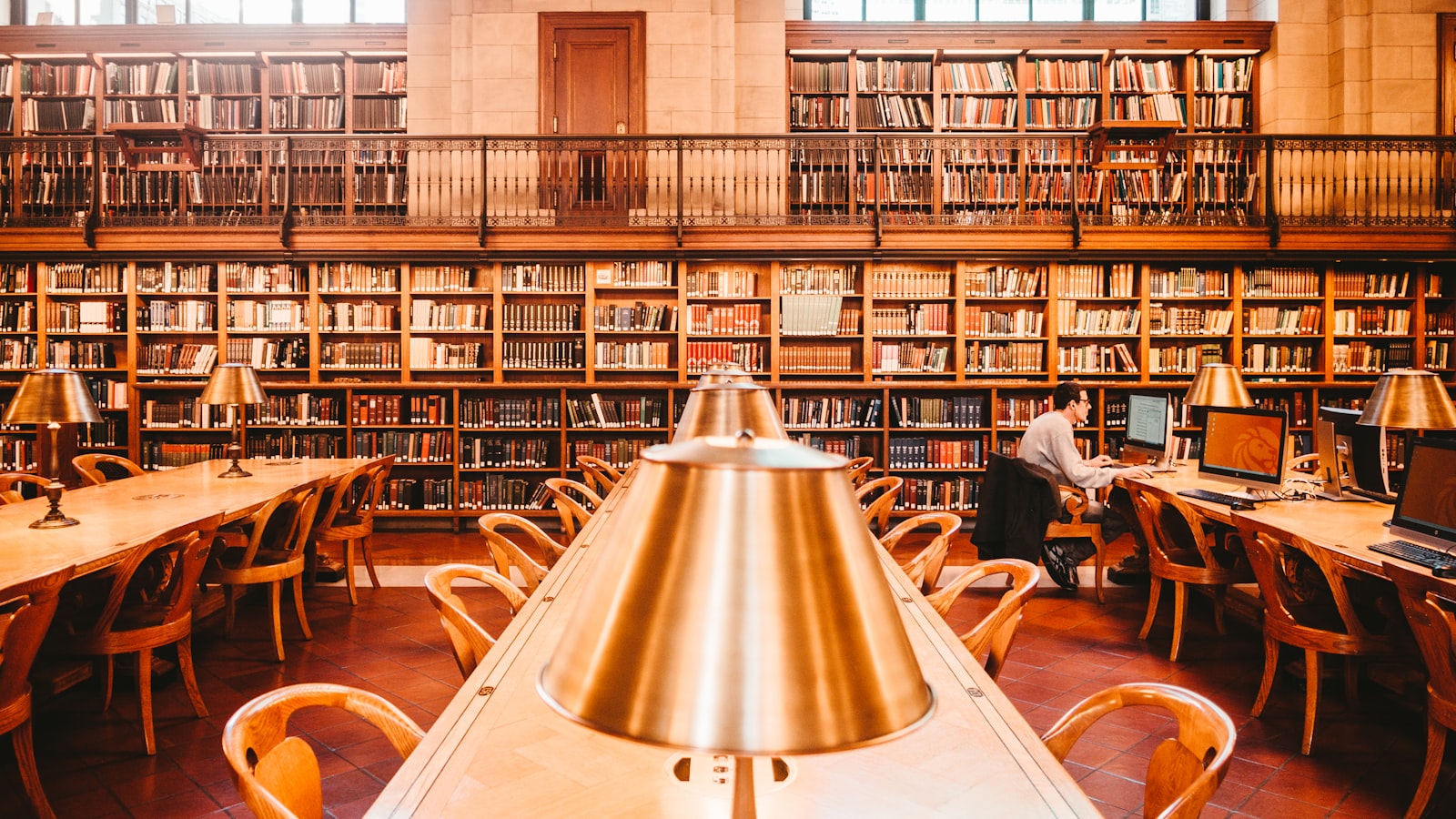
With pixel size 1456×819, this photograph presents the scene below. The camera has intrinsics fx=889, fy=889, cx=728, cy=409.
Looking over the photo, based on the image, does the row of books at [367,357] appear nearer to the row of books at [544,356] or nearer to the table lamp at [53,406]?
the row of books at [544,356]

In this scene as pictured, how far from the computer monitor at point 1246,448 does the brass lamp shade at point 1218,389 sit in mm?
311

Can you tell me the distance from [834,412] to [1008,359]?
170cm

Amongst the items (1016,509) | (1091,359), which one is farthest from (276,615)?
(1091,359)

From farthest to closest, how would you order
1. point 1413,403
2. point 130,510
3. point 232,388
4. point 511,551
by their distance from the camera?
point 232,388 < point 130,510 < point 1413,403 < point 511,551

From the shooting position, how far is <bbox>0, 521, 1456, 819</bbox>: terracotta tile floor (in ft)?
9.62

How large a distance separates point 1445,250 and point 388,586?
9.23 m

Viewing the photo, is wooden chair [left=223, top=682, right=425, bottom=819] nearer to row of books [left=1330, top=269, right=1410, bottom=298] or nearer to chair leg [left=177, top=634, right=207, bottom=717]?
chair leg [left=177, top=634, right=207, bottom=717]

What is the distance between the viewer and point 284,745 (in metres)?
1.63

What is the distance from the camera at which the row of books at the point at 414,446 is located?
795 centimetres

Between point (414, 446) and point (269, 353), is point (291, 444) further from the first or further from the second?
point (414, 446)

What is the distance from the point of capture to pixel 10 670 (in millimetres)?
2521

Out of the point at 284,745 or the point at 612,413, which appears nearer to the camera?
the point at 284,745

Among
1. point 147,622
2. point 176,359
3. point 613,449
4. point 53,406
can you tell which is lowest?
point 147,622

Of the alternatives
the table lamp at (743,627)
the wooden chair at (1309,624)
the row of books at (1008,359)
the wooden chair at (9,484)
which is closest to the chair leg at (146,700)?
the wooden chair at (9,484)
